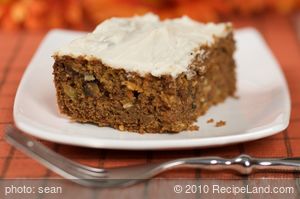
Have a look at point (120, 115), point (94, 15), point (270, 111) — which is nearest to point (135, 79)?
point (120, 115)

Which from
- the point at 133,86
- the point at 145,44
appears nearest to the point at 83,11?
the point at 145,44

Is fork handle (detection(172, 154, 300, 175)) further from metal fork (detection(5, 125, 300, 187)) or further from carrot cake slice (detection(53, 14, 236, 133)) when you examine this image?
carrot cake slice (detection(53, 14, 236, 133))

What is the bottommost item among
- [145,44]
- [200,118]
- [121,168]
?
[121,168]

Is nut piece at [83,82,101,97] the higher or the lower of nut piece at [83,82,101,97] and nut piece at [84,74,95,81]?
the lower

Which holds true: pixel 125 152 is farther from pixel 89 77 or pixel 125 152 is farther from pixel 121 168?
pixel 89 77

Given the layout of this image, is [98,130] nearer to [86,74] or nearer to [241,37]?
[86,74]

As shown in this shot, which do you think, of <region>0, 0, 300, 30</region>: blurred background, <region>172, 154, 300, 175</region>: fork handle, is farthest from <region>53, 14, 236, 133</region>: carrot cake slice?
<region>0, 0, 300, 30</region>: blurred background

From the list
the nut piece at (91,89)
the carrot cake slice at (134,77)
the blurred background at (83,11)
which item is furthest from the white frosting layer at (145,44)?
the blurred background at (83,11)
